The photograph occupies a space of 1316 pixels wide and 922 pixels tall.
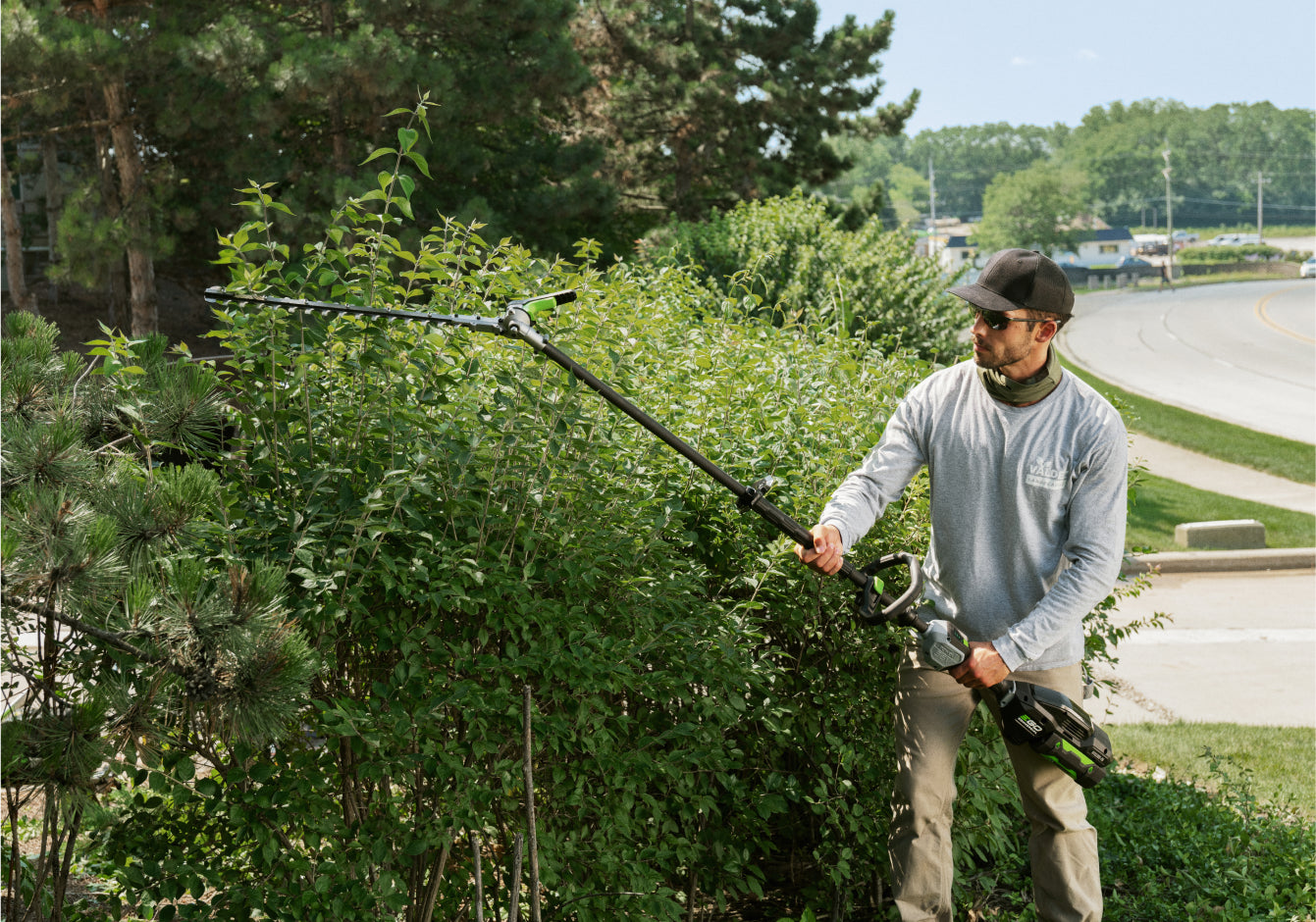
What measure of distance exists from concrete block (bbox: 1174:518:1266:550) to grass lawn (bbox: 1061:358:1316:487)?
3000mm

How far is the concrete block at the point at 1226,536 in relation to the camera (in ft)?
38.2

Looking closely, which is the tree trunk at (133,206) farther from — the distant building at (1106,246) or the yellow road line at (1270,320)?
the distant building at (1106,246)

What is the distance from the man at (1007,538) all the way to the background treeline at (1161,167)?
124925 millimetres

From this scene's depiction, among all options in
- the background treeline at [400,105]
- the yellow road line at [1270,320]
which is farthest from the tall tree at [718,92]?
the yellow road line at [1270,320]

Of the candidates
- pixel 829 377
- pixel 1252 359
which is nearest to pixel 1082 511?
pixel 829 377

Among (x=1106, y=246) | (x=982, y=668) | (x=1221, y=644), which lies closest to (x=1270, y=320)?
(x=1221, y=644)

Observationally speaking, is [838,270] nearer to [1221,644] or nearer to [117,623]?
[1221,644]

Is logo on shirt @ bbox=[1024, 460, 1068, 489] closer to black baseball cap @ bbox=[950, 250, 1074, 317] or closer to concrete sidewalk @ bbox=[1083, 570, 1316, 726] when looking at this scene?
black baseball cap @ bbox=[950, 250, 1074, 317]

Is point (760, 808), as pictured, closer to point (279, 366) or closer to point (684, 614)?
point (684, 614)

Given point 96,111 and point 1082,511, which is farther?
point 96,111

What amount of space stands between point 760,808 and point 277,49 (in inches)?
586

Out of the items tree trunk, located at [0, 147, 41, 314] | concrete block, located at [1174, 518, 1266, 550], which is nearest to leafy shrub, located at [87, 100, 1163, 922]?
concrete block, located at [1174, 518, 1266, 550]

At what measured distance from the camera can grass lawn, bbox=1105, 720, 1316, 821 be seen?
5516mm

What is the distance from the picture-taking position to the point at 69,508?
200 centimetres
